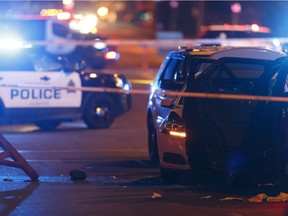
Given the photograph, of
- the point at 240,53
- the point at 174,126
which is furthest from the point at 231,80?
the point at 174,126

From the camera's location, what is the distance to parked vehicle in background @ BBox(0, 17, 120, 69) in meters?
23.6

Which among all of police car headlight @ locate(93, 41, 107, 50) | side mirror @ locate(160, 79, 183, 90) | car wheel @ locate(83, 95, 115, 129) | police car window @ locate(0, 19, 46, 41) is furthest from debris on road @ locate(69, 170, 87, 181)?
police car headlight @ locate(93, 41, 107, 50)

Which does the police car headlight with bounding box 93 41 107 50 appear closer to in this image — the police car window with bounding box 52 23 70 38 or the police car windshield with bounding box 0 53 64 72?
the police car window with bounding box 52 23 70 38

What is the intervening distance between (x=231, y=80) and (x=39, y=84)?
6.00m

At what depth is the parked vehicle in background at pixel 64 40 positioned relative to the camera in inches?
928

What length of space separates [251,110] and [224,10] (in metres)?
Answer: 30.2

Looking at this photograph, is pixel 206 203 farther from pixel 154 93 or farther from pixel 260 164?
pixel 154 93

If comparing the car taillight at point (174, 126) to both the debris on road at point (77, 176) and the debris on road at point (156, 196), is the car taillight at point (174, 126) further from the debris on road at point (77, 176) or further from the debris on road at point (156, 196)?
the debris on road at point (77, 176)

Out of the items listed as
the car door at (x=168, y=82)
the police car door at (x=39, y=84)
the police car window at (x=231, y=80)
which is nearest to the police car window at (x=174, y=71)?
the car door at (x=168, y=82)

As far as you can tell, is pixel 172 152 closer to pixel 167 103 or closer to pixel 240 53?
pixel 167 103

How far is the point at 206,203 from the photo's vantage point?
8.73 meters

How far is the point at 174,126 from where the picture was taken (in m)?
9.48

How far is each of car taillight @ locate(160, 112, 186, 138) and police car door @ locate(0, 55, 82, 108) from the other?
18.7 ft

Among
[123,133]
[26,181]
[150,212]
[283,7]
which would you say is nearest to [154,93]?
[26,181]
